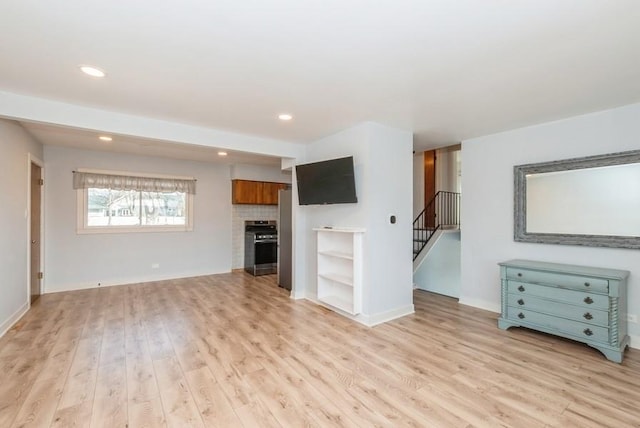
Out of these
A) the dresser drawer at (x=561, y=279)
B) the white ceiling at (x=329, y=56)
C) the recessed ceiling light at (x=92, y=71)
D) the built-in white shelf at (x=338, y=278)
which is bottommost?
the built-in white shelf at (x=338, y=278)

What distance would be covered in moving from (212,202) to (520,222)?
5678 millimetres

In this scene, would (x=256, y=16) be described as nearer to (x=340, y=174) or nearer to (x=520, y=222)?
(x=340, y=174)

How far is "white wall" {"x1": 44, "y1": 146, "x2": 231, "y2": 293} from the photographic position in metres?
5.06

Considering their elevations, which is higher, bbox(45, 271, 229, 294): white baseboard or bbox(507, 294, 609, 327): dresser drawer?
bbox(507, 294, 609, 327): dresser drawer

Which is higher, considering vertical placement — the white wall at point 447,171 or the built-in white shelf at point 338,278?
the white wall at point 447,171

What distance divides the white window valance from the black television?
119 inches

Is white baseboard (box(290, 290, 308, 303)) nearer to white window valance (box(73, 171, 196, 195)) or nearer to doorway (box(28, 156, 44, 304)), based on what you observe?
white window valance (box(73, 171, 196, 195))

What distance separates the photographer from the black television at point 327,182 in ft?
12.1

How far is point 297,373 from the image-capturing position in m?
2.51

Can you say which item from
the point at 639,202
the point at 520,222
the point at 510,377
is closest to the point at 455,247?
the point at 520,222

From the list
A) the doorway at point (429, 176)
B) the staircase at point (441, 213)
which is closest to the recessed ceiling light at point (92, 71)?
the staircase at point (441, 213)

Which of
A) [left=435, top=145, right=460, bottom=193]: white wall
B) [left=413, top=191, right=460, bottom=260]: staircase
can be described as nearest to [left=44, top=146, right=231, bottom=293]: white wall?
[left=413, top=191, right=460, bottom=260]: staircase

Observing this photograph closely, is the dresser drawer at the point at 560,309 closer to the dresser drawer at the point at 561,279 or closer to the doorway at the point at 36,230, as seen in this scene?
the dresser drawer at the point at 561,279

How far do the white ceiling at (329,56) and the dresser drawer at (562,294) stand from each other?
189cm
